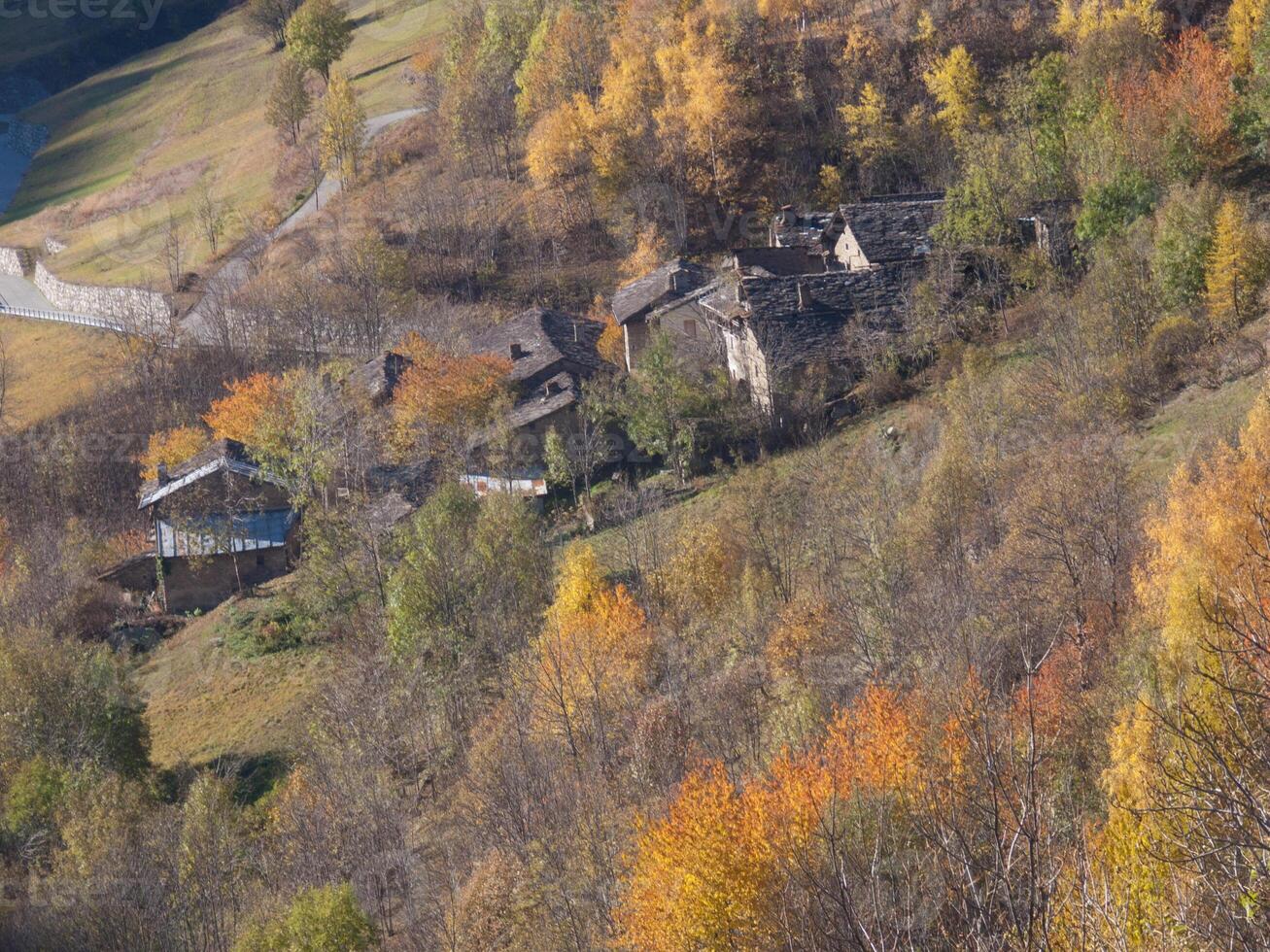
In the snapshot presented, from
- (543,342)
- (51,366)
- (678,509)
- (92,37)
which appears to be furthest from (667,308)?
(92,37)

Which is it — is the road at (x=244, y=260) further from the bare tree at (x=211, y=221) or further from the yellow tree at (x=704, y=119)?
the yellow tree at (x=704, y=119)

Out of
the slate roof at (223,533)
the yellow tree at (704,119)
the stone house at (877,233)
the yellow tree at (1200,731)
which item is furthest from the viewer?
the yellow tree at (704,119)

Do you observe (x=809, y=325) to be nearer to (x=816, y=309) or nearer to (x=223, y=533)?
(x=816, y=309)

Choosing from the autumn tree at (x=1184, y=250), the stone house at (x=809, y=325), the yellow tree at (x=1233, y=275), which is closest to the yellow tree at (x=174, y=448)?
the stone house at (x=809, y=325)

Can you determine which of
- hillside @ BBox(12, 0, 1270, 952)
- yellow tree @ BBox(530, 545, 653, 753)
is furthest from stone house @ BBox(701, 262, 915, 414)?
yellow tree @ BBox(530, 545, 653, 753)

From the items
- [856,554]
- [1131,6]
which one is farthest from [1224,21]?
[856,554]

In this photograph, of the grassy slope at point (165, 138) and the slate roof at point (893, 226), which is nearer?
the slate roof at point (893, 226)

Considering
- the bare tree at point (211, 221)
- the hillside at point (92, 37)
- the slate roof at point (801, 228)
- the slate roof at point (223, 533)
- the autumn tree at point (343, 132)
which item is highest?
the hillside at point (92, 37)
